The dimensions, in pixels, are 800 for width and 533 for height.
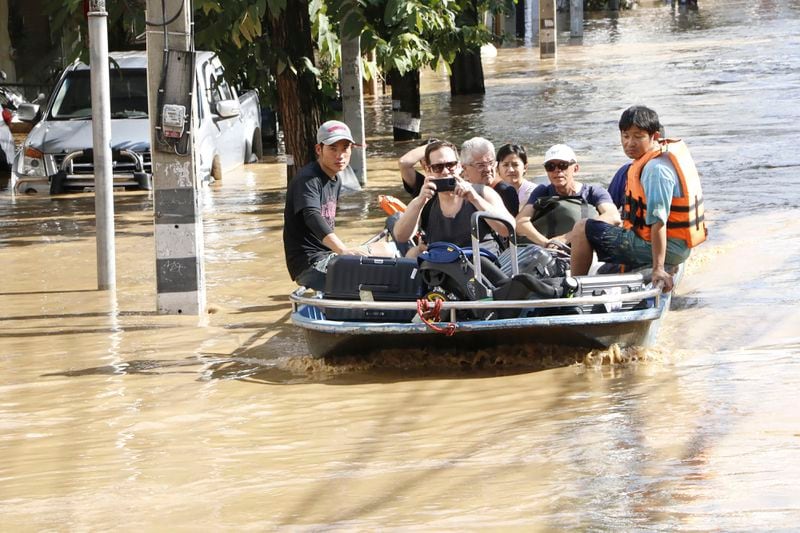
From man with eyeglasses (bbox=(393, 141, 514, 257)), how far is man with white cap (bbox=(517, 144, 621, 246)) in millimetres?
664

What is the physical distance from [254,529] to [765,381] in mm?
3261

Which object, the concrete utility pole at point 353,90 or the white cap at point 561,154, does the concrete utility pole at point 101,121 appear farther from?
the concrete utility pole at point 353,90

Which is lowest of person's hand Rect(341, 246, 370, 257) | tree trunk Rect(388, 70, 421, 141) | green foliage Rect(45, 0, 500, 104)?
person's hand Rect(341, 246, 370, 257)

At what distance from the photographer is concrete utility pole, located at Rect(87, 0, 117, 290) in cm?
1160

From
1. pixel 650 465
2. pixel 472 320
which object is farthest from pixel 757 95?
pixel 650 465

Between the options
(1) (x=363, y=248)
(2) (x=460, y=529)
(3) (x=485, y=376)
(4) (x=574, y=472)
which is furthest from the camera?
(1) (x=363, y=248)

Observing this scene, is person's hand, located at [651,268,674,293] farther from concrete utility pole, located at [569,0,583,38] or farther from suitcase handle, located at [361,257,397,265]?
concrete utility pole, located at [569,0,583,38]

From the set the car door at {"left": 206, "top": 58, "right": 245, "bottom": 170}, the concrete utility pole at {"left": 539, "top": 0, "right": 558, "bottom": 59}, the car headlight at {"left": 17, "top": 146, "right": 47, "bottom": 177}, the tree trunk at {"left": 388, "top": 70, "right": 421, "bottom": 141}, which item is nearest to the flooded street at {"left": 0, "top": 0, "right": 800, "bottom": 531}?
the car headlight at {"left": 17, "top": 146, "right": 47, "bottom": 177}

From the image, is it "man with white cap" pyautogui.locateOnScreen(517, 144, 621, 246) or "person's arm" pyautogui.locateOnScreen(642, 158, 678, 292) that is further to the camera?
"man with white cap" pyautogui.locateOnScreen(517, 144, 621, 246)

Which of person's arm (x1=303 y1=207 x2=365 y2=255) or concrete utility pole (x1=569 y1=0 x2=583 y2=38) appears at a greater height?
concrete utility pole (x1=569 y1=0 x2=583 y2=38)

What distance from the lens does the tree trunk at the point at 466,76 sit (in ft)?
100

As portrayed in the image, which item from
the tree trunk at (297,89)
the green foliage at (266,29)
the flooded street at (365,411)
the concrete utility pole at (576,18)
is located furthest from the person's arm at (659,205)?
the concrete utility pole at (576,18)

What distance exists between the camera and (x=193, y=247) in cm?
1077

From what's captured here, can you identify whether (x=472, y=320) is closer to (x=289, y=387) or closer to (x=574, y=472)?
(x=289, y=387)
